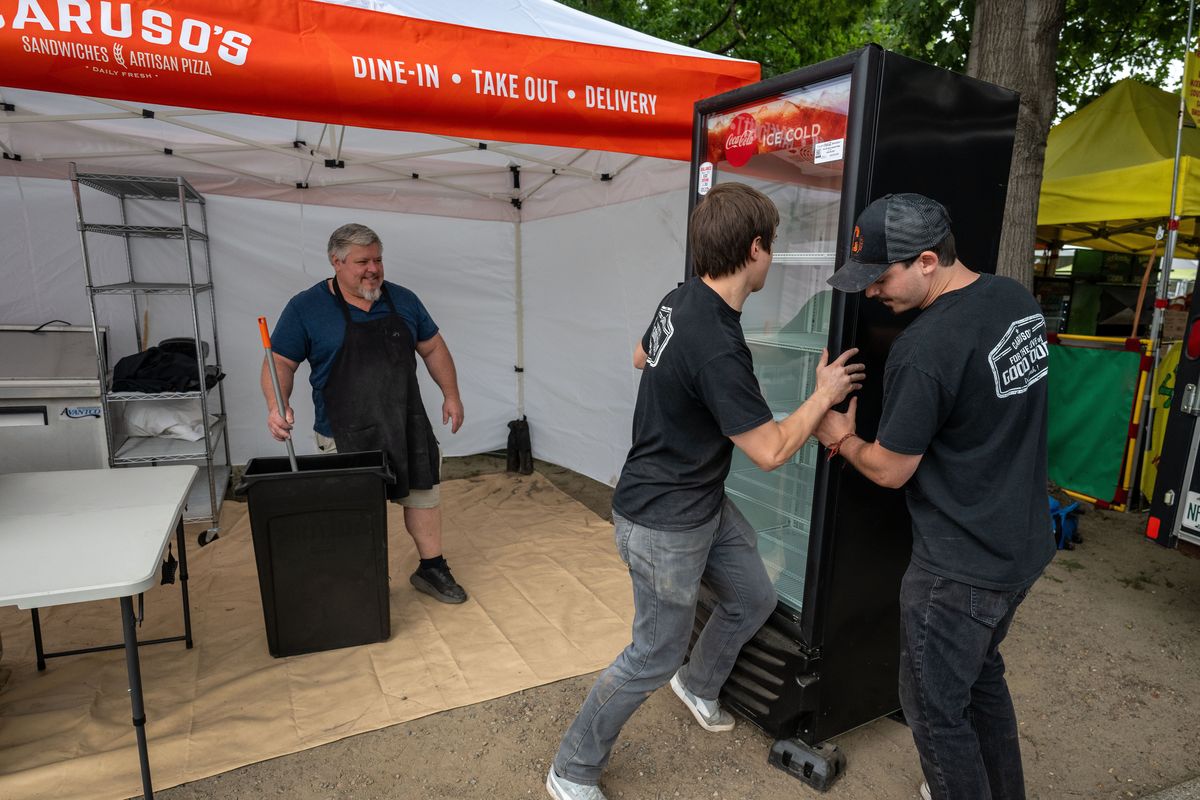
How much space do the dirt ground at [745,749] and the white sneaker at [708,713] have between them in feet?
0.13

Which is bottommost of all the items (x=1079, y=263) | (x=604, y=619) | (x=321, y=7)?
(x=604, y=619)

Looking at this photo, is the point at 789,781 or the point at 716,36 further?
the point at 716,36

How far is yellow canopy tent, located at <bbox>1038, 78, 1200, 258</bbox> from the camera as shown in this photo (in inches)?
180

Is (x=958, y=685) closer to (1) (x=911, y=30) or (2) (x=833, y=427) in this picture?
(2) (x=833, y=427)

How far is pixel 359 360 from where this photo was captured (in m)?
3.12

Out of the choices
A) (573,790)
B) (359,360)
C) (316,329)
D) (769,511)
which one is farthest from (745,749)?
(316,329)

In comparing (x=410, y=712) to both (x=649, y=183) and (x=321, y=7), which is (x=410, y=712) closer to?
(x=321, y=7)

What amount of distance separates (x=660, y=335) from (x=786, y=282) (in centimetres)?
115

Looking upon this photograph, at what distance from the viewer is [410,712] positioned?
8.59 feet

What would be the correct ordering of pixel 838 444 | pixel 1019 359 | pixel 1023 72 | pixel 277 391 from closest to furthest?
pixel 1019 359
pixel 838 444
pixel 277 391
pixel 1023 72

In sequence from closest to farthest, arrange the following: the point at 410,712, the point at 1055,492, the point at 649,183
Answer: the point at 410,712
the point at 649,183
the point at 1055,492

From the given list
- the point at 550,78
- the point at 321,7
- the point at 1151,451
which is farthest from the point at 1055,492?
the point at 321,7

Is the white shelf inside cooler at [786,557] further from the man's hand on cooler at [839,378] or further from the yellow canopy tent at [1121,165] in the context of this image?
the yellow canopy tent at [1121,165]

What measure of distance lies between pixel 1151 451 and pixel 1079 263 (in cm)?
471
